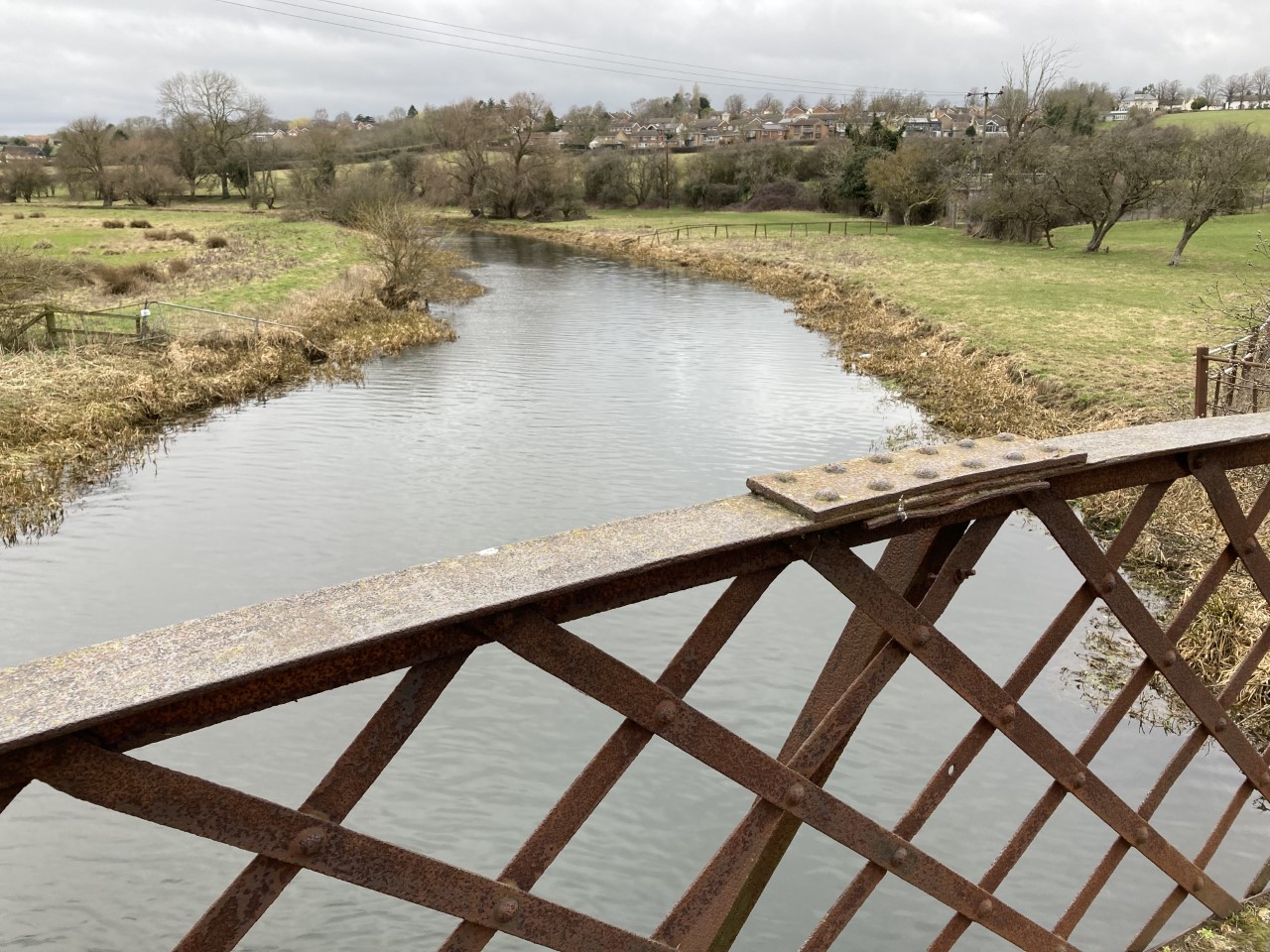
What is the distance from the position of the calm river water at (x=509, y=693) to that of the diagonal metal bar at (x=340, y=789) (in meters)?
5.53

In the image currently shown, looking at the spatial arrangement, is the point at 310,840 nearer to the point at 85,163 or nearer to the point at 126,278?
the point at 126,278

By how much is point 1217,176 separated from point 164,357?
38578mm

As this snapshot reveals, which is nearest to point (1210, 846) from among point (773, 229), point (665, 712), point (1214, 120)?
point (665, 712)

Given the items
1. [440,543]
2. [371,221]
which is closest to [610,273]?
[371,221]

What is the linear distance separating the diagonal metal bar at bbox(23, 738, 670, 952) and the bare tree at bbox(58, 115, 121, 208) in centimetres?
9003

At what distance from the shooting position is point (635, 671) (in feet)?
7.52

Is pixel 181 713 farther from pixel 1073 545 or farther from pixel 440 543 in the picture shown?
pixel 440 543

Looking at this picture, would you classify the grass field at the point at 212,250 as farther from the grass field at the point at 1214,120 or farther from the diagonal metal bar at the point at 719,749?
the grass field at the point at 1214,120

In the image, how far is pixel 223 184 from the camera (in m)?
86.6

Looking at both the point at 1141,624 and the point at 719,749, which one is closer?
the point at 719,749

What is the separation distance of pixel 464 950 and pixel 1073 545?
247 cm

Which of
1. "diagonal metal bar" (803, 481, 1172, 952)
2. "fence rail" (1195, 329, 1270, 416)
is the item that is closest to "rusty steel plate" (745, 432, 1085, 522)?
"diagonal metal bar" (803, 481, 1172, 952)

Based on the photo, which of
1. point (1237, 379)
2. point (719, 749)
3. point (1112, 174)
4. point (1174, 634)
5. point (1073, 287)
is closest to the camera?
point (719, 749)

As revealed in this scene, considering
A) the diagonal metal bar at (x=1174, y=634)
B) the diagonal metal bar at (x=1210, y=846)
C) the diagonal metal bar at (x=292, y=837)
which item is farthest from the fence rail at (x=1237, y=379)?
the diagonal metal bar at (x=292, y=837)
